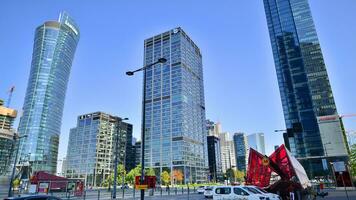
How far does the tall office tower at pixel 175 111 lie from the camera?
15762 centimetres

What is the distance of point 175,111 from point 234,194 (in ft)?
473

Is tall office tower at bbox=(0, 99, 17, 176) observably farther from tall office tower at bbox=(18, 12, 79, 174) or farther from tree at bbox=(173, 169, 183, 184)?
tree at bbox=(173, 169, 183, 184)

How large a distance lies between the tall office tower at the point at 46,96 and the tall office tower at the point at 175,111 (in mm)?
60808

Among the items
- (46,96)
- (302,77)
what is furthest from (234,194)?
(46,96)

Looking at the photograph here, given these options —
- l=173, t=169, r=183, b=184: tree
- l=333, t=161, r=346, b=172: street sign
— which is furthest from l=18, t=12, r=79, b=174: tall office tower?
l=333, t=161, r=346, b=172: street sign

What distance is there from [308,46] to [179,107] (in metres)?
80.4

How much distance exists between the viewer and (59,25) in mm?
187500

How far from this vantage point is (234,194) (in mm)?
20812

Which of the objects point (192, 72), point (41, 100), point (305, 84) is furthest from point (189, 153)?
point (41, 100)

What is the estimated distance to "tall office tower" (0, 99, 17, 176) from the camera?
13175 cm

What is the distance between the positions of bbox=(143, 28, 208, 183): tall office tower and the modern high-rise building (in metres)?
60.0

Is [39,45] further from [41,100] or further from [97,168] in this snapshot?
[97,168]

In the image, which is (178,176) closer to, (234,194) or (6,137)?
(6,137)

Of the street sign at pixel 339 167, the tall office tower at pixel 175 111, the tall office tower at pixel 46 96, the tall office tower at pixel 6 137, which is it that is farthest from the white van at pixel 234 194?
the tall office tower at pixel 46 96
